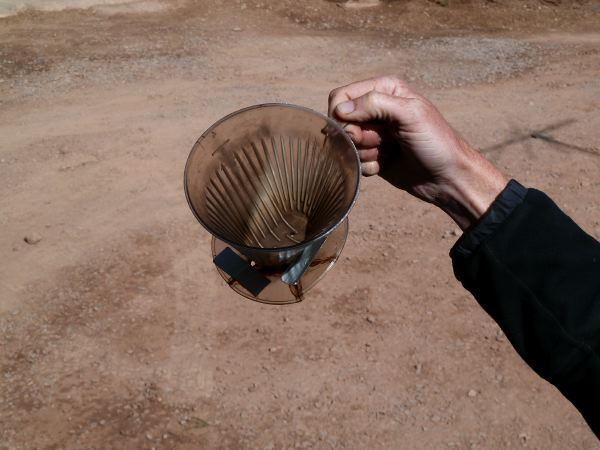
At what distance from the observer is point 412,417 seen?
351 cm

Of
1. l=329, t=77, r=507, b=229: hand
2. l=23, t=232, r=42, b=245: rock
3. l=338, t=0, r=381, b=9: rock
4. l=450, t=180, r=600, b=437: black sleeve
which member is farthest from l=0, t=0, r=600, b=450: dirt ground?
l=450, t=180, r=600, b=437: black sleeve

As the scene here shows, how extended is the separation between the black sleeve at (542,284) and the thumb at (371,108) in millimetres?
451

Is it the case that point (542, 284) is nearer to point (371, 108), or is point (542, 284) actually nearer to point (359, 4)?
point (371, 108)

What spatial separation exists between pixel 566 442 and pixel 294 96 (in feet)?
12.1

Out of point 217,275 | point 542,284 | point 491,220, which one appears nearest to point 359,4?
point 217,275

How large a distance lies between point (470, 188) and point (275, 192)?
672 millimetres

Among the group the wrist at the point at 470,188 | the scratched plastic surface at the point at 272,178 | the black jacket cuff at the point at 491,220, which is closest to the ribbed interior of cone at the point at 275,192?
the scratched plastic surface at the point at 272,178

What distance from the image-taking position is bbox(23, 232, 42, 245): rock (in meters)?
4.37

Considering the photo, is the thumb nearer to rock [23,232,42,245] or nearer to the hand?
the hand

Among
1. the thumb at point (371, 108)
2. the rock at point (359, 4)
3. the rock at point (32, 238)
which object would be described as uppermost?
the thumb at point (371, 108)

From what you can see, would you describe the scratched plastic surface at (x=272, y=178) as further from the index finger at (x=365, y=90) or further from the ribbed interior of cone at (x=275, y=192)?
the index finger at (x=365, y=90)

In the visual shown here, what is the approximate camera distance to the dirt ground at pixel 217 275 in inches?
138

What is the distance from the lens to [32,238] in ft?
14.4

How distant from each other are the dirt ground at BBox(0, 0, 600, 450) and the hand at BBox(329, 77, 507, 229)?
5.87ft
